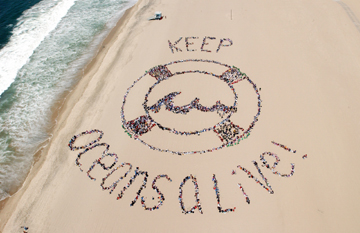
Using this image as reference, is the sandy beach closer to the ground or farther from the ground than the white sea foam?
closer to the ground

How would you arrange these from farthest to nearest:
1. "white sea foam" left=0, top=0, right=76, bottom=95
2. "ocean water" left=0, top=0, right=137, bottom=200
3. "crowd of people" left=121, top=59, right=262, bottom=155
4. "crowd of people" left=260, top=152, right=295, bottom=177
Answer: "white sea foam" left=0, top=0, right=76, bottom=95, "ocean water" left=0, top=0, right=137, bottom=200, "crowd of people" left=121, top=59, right=262, bottom=155, "crowd of people" left=260, top=152, right=295, bottom=177

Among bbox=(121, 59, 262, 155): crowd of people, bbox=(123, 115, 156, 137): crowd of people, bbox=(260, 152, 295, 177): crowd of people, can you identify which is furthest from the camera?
bbox=(123, 115, 156, 137): crowd of people

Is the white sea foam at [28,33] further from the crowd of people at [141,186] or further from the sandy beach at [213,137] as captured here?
the crowd of people at [141,186]

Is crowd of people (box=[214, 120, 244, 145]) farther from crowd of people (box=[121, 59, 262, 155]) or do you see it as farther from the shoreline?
the shoreline

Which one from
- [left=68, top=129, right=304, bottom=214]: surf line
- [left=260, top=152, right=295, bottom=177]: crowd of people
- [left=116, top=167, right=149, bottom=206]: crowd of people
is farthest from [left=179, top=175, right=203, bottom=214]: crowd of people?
[left=260, top=152, right=295, bottom=177]: crowd of people

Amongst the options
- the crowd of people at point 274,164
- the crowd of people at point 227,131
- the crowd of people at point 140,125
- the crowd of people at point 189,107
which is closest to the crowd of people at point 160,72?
the crowd of people at point 189,107

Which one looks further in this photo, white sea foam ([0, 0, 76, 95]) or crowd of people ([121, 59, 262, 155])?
white sea foam ([0, 0, 76, 95])
